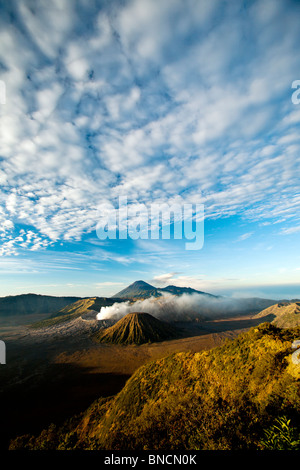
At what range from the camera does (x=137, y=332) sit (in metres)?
73.6

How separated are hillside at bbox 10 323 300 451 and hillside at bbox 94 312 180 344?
53.1 metres

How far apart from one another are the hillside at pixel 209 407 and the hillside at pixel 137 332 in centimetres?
5313

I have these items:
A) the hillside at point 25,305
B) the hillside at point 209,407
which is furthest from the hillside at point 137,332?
the hillside at point 25,305

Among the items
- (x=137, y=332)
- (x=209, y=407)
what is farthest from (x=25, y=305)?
(x=209, y=407)

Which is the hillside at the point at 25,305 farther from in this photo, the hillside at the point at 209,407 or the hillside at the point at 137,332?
the hillside at the point at 209,407

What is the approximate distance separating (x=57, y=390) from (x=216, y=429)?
130 feet

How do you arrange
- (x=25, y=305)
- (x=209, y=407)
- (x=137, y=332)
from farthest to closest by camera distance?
(x=25, y=305) < (x=137, y=332) < (x=209, y=407)

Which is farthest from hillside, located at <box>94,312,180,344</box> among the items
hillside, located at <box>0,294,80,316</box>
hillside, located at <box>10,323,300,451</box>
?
hillside, located at <box>0,294,80,316</box>

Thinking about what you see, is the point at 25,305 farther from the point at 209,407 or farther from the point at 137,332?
the point at 209,407

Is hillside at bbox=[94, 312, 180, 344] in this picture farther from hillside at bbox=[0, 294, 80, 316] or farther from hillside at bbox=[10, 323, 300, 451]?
hillside at bbox=[0, 294, 80, 316]

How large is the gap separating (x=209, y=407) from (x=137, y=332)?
6892cm
